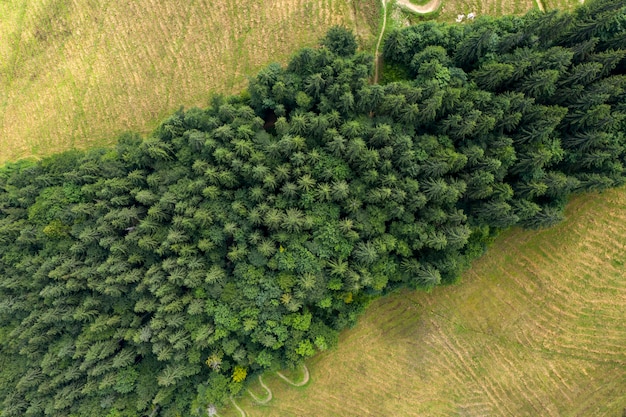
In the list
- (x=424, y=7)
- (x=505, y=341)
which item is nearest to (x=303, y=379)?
(x=505, y=341)

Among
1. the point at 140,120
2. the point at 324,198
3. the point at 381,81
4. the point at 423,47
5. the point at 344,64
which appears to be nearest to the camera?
the point at 324,198

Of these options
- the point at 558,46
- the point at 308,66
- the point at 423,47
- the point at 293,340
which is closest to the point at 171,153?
the point at 308,66

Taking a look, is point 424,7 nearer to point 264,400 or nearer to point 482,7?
point 482,7

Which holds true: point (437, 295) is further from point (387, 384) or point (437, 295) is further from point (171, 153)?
point (171, 153)

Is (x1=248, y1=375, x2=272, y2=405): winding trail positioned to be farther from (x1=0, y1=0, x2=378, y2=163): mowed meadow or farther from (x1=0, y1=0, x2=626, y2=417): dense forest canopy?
(x1=0, y1=0, x2=378, y2=163): mowed meadow

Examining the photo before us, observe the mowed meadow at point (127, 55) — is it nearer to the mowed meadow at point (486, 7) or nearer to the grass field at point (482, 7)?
the grass field at point (482, 7)

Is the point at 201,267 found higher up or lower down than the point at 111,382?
higher up

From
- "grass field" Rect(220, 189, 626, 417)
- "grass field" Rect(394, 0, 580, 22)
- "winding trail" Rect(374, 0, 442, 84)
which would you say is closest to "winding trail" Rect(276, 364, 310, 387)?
"grass field" Rect(220, 189, 626, 417)

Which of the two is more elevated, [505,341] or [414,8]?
[414,8]
